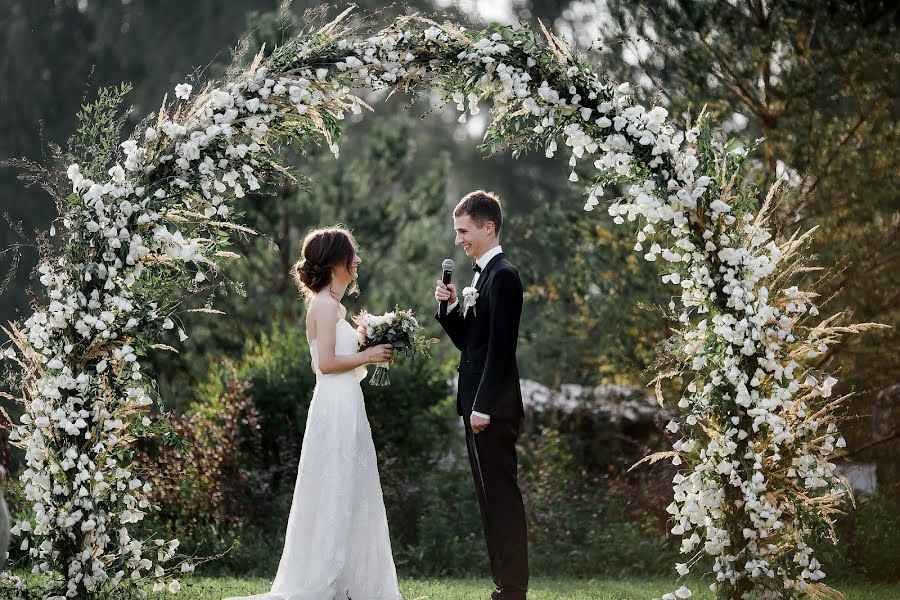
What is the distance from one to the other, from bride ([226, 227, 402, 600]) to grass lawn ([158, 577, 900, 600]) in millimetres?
918

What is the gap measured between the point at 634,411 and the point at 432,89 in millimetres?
5907

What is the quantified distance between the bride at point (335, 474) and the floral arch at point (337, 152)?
23.1 inches

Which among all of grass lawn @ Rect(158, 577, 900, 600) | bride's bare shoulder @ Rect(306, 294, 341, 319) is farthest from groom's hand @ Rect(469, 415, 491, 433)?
grass lawn @ Rect(158, 577, 900, 600)

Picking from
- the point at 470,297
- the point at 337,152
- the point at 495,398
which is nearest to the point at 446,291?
the point at 470,297

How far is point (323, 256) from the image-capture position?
18.6ft

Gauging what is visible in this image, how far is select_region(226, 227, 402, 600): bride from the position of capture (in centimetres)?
562

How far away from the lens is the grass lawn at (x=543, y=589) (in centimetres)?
664

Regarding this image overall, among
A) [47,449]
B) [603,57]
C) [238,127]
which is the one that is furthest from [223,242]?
[603,57]

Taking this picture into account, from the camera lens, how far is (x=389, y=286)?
40.4 feet

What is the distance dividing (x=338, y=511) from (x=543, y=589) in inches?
85.8

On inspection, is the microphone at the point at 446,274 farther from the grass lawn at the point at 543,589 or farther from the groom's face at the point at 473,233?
the grass lawn at the point at 543,589

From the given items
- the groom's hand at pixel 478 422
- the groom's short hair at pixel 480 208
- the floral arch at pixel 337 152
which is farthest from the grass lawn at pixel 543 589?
the groom's short hair at pixel 480 208

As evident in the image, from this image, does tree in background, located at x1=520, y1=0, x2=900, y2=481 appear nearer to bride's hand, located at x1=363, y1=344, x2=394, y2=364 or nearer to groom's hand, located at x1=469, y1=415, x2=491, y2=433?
bride's hand, located at x1=363, y1=344, x2=394, y2=364

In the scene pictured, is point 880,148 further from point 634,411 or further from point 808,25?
point 634,411
